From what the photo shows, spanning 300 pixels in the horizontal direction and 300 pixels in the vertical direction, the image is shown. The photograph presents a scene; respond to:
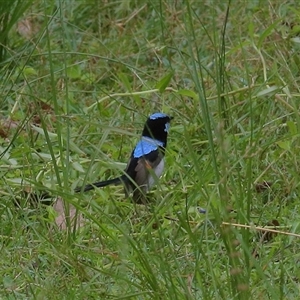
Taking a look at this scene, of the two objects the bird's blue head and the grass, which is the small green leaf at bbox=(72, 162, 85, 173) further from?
the bird's blue head

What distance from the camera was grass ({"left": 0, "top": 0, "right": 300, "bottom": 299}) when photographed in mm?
3227

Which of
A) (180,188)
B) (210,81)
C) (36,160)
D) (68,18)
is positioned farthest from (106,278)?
(68,18)

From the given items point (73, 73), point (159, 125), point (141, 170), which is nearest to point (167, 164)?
point (159, 125)

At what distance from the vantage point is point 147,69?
593cm

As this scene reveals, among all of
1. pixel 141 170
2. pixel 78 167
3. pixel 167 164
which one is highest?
pixel 78 167

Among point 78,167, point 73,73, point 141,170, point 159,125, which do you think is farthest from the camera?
point 73,73

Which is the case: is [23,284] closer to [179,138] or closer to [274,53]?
A: [179,138]

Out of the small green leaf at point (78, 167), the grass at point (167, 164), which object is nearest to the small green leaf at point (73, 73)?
the grass at point (167, 164)

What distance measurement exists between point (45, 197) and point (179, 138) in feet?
2.59

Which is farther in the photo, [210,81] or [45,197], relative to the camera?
[210,81]

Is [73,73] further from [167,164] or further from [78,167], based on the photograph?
[78,167]

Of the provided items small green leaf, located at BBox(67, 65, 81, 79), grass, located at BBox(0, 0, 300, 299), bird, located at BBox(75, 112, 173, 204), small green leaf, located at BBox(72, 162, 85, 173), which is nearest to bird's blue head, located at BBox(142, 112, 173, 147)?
bird, located at BBox(75, 112, 173, 204)

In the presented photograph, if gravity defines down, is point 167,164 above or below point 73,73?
below

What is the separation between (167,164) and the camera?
4.62 meters
